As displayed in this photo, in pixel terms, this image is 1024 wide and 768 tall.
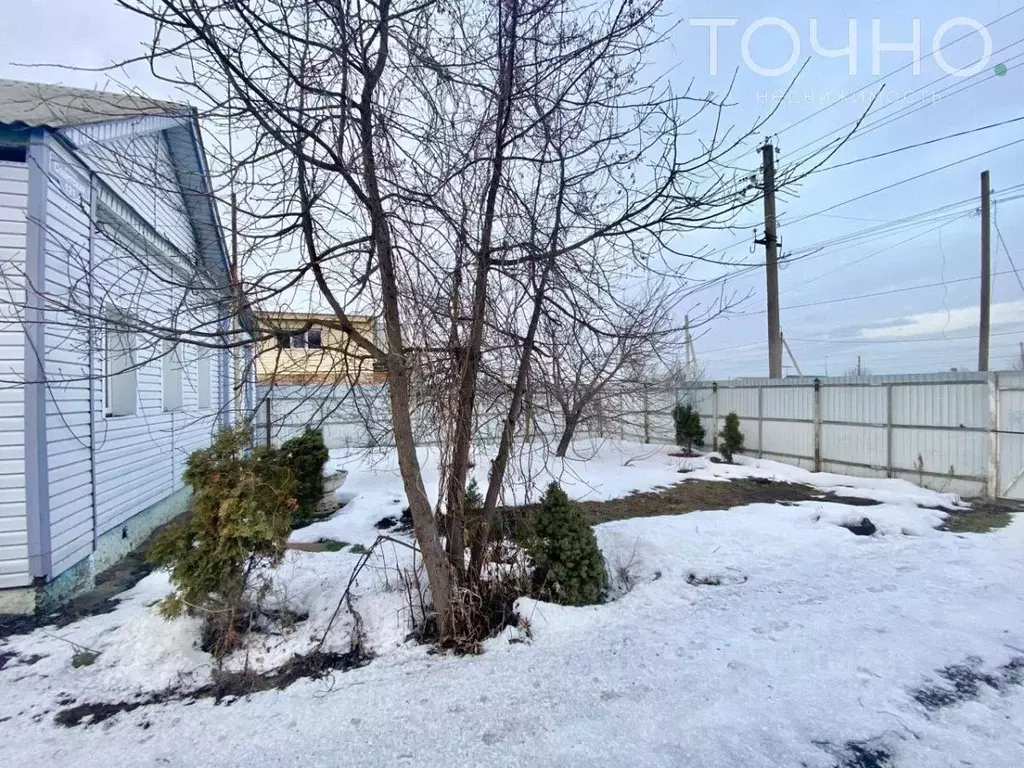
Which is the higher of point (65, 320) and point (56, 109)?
point (56, 109)

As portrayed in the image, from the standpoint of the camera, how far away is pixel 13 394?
4.05 metres

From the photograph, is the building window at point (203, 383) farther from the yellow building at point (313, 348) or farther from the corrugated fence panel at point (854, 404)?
the corrugated fence panel at point (854, 404)

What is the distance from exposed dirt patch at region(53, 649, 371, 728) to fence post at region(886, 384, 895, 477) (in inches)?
414

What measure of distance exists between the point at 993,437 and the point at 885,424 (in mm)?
1787

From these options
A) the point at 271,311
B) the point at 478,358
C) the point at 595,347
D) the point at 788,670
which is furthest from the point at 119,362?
the point at 788,670

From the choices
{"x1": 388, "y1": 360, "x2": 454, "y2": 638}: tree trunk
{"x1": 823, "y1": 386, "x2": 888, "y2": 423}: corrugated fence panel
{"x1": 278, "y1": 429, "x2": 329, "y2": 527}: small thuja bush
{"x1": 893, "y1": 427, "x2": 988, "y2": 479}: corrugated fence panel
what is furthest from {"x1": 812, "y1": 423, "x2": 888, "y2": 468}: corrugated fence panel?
{"x1": 278, "y1": 429, "x2": 329, "y2": 527}: small thuja bush

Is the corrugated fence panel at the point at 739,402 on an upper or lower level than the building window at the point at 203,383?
lower

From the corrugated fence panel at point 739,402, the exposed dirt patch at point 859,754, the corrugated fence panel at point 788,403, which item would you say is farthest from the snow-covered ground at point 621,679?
the corrugated fence panel at point 739,402

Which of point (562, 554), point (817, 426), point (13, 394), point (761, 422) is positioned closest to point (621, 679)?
point (562, 554)

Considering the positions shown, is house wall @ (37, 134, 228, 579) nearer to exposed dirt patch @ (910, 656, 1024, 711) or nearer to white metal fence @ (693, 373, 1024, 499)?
exposed dirt patch @ (910, 656, 1024, 711)

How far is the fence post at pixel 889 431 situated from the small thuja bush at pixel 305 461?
33.4 ft

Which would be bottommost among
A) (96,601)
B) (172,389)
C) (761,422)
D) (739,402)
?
(96,601)

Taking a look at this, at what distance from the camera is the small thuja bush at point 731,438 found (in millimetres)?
12977

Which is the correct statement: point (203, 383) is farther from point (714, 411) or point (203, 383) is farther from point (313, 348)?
point (714, 411)
